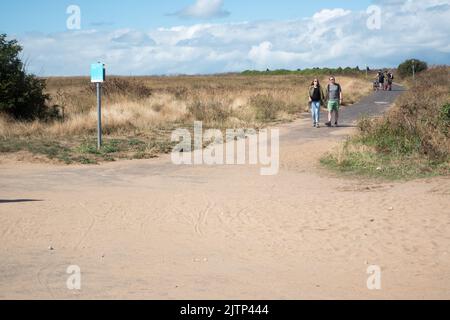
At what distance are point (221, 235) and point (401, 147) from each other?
7.54 meters

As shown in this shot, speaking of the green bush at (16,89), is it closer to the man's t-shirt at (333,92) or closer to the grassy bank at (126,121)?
the grassy bank at (126,121)

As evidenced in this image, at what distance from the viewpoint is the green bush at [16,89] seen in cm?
2128

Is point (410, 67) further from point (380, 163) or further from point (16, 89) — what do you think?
point (380, 163)

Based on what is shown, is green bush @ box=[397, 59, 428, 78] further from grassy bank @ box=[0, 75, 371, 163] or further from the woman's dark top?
the woman's dark top

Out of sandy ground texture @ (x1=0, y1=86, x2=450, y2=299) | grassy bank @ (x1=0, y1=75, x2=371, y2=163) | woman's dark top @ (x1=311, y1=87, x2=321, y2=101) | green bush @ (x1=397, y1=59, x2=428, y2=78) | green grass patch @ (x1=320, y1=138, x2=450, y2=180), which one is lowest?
sandy ground texture @ (x1=0, y1=86, x2=450, y2=299)

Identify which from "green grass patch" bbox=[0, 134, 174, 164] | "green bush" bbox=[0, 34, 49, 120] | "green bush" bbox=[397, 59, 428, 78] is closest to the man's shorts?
"green grass patch" bbox=[0, 134, 174, 164]

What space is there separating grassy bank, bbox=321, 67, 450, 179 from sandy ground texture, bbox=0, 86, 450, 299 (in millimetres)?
816

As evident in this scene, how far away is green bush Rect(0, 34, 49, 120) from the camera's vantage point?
21281 millimetres

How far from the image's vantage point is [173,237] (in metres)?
8.23

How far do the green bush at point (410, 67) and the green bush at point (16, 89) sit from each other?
66691 millimetres

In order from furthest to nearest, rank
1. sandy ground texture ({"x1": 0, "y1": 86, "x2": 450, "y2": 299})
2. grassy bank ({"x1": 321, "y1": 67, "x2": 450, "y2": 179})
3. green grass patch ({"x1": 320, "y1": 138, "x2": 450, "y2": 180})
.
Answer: grassy bank ({"x1": 321, "y1": 67, "x2": 450, "y2": 179}) < green grass patch ({"x1": 320, "y1": 138, "x2": 450, "y2": 180}) < sandy ground texture ({"x1": 0, "y1": 86, "x2": 450, "y2": 299})

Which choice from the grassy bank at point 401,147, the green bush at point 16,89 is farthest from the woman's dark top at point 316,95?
the green bush at point 16,89

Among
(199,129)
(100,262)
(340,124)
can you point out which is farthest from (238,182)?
(340,124)
